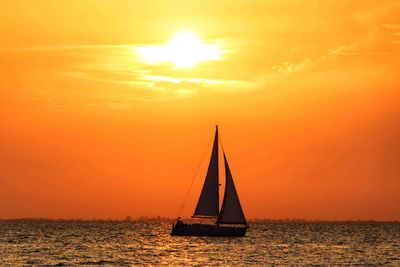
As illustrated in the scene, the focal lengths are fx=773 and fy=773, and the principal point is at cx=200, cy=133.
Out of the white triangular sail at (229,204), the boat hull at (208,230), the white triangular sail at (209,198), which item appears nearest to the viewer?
the white triangular sail at (209,198)

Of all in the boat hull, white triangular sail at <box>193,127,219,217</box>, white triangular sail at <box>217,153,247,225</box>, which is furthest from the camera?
the boat hull

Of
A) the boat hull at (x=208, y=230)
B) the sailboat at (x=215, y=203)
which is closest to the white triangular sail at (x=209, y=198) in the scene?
the sailboat at (x=215, y=203)

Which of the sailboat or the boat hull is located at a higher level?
the sailboat

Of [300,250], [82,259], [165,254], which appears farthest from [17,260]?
[300,250]

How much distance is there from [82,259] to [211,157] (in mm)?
37262

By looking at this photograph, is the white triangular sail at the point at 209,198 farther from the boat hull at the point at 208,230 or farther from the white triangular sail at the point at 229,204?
the boat hull at the point at 208,230

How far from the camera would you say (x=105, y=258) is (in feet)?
285

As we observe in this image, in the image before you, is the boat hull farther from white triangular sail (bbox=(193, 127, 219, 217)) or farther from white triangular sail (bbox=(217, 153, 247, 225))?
white triangular sail (bbox=(193, 127, 219, 217))

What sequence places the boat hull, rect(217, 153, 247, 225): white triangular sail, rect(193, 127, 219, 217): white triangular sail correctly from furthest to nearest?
1. the boat hull
2. rect(217, 153, 247, 225): white triangular sail
3. rect(193, 127, 219, 217): white triangular sail

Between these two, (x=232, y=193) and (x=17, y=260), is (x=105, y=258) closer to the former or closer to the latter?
(x=17, y=260)

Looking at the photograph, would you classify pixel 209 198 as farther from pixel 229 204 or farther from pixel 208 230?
pixel 208 230

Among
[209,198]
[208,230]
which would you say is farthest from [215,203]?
[208,230]

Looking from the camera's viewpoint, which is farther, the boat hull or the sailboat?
the boat hull

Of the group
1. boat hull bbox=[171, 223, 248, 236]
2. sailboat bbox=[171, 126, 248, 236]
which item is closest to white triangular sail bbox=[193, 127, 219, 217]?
sailboat bbox=[171, 126, 248, 236]
